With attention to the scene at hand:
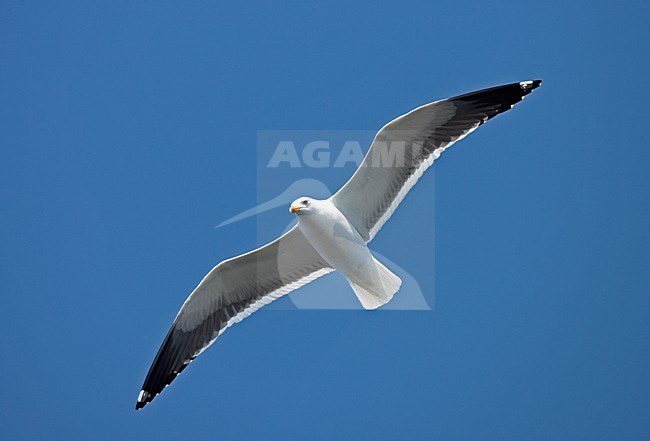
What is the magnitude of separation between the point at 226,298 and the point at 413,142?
7.68 ft

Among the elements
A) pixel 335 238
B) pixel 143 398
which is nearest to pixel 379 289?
pixel 335 238

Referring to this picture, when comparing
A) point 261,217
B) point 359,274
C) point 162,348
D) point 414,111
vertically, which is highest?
point 414,111

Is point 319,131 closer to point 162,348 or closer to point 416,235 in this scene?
point 416,235

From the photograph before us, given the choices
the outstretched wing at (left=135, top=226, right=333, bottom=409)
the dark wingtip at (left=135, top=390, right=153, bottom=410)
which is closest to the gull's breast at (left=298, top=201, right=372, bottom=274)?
the outstretched wing at (left=135, top=226, right=333, bottom=409)

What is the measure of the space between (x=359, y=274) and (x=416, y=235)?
153 cm

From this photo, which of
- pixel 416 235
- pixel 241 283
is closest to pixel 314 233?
pixel 241 283

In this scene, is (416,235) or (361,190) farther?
(416,235)

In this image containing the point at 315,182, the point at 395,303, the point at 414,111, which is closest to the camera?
the point at 414,111

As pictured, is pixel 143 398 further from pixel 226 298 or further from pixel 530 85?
pixel 530 85

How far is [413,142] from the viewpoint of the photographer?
9055 millimetres

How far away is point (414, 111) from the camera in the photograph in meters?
8.74

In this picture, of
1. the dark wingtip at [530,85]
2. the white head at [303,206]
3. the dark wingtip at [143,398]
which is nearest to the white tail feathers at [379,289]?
the white head at [303,206]

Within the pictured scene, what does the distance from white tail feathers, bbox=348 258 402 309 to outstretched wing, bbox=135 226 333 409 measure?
0.61 meters

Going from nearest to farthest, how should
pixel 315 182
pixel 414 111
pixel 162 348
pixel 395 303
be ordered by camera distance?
pixel 414 111 < pixel 395 303 < pixel 162 348 < pixel 315 182
